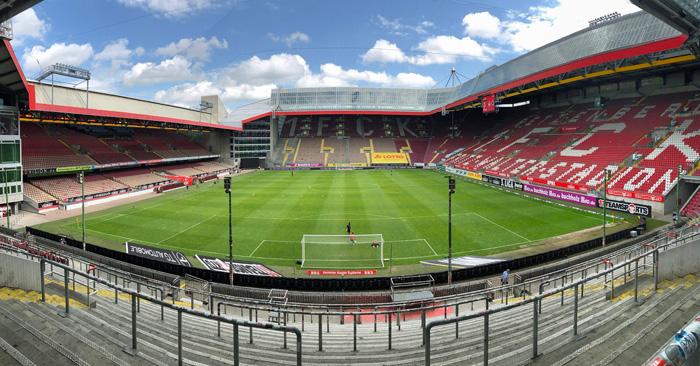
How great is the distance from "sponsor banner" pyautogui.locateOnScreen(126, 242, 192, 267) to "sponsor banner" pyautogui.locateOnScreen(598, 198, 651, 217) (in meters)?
35.0

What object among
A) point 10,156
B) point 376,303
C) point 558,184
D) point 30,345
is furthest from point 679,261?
point 10,156

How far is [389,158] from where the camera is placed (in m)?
82.4

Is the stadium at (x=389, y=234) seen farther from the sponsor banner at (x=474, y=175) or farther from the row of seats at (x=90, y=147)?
the sponsor banner at (x=474, y=175)

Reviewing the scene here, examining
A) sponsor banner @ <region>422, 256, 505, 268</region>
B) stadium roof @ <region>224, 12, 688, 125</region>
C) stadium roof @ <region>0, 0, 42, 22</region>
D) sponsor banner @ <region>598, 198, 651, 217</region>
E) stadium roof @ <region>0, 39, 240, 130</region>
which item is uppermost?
stadium roof @ <region>224, 12, 688, 125</region>

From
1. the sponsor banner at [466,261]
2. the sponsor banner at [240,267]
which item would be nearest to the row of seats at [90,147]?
the sponsor banner at [240,267]

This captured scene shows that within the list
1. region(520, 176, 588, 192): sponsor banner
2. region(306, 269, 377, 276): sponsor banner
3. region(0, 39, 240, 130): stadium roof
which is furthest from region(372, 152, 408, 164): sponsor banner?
region(306, 269, 377, 276): sponsor banner

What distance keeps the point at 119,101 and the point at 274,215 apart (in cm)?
4287

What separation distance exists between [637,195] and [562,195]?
6.64 meters

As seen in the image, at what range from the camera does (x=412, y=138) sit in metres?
90.9

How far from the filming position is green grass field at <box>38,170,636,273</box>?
877 inches

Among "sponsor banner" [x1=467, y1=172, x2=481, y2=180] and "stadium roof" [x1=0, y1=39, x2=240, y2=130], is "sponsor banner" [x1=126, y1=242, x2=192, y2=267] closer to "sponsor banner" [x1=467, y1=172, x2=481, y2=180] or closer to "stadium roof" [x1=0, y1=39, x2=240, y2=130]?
"stadium roof" [x1=0, y1=39, x2=240, y2=130]

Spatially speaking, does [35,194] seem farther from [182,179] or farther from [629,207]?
[629,207]

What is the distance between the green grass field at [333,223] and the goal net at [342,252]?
11 cm

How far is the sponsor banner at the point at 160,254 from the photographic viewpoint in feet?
63.9
